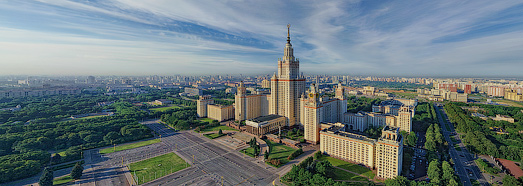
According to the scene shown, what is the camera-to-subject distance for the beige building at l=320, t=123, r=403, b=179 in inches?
1455

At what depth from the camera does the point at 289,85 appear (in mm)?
67438

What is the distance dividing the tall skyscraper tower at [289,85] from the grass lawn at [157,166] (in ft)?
118

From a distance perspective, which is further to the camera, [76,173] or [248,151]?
[248,151]

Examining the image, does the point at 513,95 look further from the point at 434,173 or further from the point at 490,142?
the point at 434,173

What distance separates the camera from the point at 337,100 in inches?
2889

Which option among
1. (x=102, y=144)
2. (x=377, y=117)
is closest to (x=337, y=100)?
(x=377, y=117)

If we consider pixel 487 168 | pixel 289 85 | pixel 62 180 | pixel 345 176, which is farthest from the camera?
pixel 289 85

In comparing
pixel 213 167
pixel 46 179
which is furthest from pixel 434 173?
pixel 46 179

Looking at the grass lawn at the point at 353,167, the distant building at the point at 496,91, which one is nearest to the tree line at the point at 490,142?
the grass lawn at the point at 353,167

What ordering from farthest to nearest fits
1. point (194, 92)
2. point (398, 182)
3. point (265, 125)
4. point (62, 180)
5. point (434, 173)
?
point (194, 92)
point (265, 125)
point (62, 180)
point (434, 173)
point (398, 182)

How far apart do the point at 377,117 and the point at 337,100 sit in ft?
44.2

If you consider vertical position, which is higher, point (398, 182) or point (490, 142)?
point (490, 142)

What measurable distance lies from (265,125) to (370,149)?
29.5 metres

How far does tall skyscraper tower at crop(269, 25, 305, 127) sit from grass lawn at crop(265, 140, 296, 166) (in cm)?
1508
